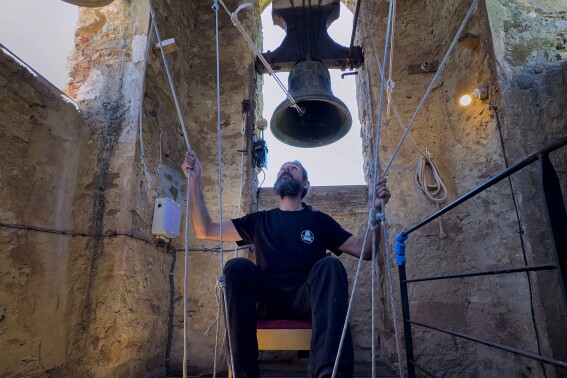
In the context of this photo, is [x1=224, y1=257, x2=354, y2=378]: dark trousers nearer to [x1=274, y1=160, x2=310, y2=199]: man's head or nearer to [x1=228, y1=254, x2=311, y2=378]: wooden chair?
[x1=228, y1=254, x2=311, y2=378]: wooden chair

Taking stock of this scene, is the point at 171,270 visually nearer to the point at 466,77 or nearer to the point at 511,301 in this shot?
the point at 511,301

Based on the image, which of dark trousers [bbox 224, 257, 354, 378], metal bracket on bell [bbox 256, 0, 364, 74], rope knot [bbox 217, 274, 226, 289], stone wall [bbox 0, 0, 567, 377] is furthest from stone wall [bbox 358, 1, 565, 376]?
rope knot [bbox 217, 274, 226, 289]

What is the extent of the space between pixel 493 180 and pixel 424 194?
1284 mm

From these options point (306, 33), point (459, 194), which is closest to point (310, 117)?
point (306, 33)

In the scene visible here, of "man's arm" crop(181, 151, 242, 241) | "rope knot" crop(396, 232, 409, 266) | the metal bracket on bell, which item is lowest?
"rope knot" crop(396, 232, 409, 266)

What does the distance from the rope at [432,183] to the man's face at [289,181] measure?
89 centimetres

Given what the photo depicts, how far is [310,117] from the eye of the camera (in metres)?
2.26

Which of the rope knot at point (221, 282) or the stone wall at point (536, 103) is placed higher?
the stone wall at point (536, 103)

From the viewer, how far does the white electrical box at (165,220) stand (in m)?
1.89

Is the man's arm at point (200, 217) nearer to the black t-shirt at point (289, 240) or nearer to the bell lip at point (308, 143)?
the black t-shirt at point (289, 240)

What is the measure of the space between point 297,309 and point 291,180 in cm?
60

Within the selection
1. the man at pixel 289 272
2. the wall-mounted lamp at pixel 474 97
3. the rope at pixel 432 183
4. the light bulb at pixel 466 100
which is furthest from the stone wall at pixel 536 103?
the man at pixel 289 272

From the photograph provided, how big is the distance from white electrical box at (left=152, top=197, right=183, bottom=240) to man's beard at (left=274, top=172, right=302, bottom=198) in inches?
28.9

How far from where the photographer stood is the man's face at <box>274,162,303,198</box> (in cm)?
157
